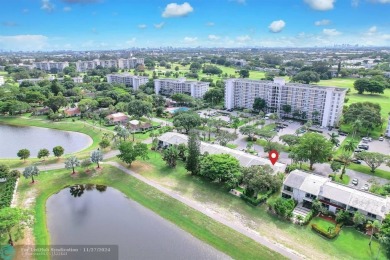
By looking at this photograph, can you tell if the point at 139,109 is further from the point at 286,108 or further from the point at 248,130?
the point at 286,108

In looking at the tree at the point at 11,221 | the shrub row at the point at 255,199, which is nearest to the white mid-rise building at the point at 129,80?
the shrub row at the point at 255,199

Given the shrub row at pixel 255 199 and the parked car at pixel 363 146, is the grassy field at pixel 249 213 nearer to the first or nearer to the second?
the shrub row at pixel 255 199

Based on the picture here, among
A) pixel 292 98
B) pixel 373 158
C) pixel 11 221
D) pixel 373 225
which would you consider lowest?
pixel 373 225

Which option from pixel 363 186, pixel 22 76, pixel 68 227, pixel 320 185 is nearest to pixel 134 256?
pixel 68 227

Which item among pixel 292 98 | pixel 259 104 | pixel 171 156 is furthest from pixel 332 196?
pixel 259 104

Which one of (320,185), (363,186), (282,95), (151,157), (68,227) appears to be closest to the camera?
(68,227)

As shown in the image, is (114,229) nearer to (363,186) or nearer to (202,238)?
(202,238)

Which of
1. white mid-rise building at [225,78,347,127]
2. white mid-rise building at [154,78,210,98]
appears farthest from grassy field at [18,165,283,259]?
white mid-rise building at [154,78,210,98]
